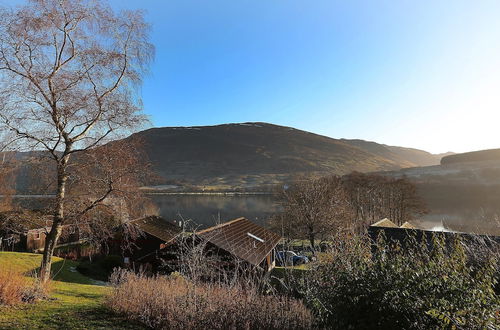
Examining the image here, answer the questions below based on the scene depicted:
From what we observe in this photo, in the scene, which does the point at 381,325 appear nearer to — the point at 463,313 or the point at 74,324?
the point at 463,313

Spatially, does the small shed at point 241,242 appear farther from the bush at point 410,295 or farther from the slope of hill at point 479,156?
the slope of hill at point 479,156

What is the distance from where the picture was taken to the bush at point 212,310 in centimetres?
701

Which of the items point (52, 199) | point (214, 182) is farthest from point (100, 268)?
point (214, 182)

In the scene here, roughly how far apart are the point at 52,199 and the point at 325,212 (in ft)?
102

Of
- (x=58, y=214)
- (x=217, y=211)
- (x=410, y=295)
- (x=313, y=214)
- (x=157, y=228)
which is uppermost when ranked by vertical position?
(x=58, y=214)

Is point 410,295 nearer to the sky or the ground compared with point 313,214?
nearer to the sky

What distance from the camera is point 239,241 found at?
78.5 ft

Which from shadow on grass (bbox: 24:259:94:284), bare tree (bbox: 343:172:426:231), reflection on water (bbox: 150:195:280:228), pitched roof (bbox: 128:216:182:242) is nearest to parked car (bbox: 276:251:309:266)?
pitched roof (bbox: 128:216:182:242)

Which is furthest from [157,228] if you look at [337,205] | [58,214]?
[337,205]

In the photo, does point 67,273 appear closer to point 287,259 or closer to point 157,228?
point 157,228

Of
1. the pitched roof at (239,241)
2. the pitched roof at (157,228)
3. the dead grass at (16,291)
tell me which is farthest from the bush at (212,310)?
the pitched roof at (157,228)

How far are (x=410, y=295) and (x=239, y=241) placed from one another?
19327 millimetres

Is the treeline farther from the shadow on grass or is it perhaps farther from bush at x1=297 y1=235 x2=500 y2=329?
bush at x1=297 y1=235 x2=500 y2=329

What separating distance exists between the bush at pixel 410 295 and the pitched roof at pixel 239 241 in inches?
445
